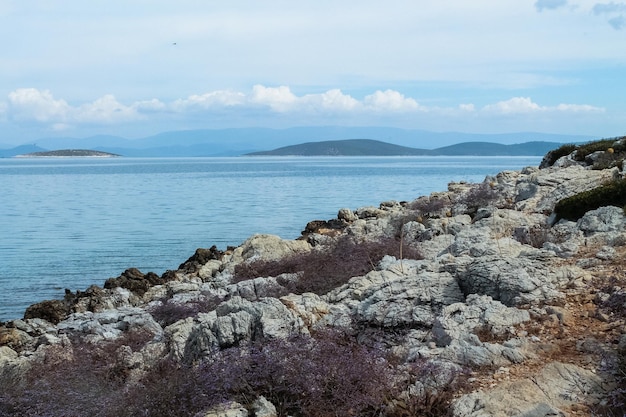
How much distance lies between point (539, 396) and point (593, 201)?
10.7m

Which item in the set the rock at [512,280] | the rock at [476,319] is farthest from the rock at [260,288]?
the rock at [476,319]

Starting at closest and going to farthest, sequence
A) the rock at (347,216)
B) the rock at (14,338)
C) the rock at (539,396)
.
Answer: the rock at (539,396), the rock at (14,338), the rock at (347,216)

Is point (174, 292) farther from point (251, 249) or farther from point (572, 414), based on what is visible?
point (572, 414)

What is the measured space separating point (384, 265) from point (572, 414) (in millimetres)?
6965

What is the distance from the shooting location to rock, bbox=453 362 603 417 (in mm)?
7164

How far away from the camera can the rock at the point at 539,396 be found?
23.5 ft

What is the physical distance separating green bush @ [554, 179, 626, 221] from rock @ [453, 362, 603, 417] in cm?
975

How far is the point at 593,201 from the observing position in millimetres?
16859

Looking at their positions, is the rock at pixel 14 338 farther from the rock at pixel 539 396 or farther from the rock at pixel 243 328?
the rock at pixel 539 396

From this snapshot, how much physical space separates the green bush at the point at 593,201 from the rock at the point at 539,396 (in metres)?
9.75

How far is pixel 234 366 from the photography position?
794cm

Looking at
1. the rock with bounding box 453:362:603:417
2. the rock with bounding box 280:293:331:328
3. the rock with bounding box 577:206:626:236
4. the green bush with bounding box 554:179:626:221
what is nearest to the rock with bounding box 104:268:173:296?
the rock with bounding box 280:293:331:328

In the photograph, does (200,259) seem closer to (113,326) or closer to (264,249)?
(264,249)

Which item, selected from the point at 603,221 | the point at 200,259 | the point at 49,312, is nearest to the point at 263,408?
the point at 603,221
